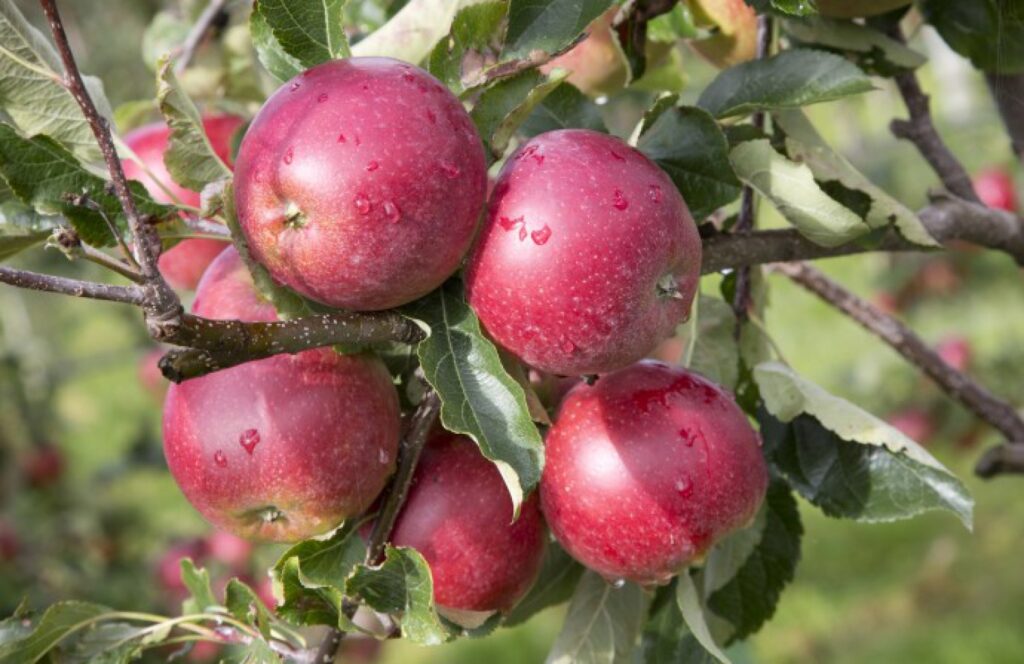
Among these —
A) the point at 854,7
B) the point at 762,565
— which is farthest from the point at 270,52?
the point at 762,565

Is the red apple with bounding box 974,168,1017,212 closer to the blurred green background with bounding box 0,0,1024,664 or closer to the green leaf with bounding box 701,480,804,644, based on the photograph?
the blurred green background with bounding box 0,0,1024,664

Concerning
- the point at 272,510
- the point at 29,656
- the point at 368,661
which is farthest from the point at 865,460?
the point at 368,661

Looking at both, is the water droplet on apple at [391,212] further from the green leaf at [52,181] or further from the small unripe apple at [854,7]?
the small unripe apple at [854,7]

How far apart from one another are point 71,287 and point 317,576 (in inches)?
13.6

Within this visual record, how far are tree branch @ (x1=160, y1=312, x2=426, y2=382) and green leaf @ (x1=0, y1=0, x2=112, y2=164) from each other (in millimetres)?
290

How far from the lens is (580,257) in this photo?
0.80 metres

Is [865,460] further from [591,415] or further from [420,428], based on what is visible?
[420,428]

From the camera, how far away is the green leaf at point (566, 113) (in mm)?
1009

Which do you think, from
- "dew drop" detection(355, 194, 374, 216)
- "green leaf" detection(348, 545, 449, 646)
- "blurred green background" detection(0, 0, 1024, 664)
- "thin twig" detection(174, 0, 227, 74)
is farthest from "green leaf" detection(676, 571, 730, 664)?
"blurred green background" detection(0, 0, 1024, 664)

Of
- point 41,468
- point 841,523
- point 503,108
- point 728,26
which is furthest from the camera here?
point 841,523

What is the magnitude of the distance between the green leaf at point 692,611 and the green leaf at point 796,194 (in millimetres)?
321

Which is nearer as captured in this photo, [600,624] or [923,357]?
[600,624]

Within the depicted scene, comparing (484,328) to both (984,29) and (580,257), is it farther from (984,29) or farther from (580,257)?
(984,29)

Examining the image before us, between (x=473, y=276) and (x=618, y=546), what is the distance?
25 cm
